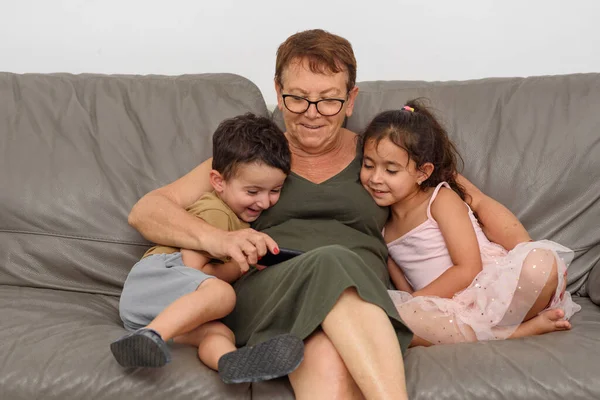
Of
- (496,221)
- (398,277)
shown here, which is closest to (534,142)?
(496,221)

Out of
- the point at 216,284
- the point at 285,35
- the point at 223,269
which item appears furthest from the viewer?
the point at 285,35

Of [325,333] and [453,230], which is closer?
[325,333]

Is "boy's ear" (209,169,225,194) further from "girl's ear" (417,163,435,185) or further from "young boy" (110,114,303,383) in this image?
"girl's ear" (417,163,435,185)

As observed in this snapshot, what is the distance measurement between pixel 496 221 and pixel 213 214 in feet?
2.75

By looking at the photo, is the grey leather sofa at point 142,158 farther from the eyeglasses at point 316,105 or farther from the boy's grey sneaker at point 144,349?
the boy's grey sneaker at point 144,349

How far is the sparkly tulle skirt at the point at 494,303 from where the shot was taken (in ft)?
6.91

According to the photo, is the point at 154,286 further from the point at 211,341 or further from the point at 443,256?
the point at 443,256

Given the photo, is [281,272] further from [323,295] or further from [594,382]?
[594,382]

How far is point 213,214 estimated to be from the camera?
7.39ft

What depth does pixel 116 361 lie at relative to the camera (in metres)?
1.90

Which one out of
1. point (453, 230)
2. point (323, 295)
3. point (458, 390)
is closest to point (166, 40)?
point (453, 230)

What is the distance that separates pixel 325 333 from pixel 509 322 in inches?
22.6

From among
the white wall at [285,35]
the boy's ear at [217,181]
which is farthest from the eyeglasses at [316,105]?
the white wall at [285,35]

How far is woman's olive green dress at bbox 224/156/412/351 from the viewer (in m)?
1.84
